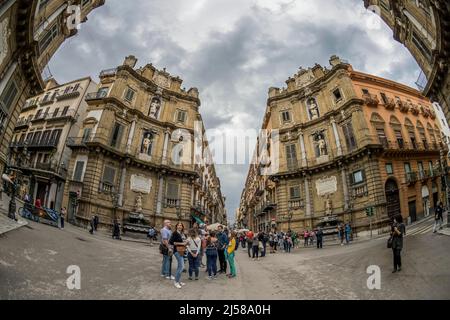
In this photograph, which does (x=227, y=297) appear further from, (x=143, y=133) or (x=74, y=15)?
(x=143, y=133)

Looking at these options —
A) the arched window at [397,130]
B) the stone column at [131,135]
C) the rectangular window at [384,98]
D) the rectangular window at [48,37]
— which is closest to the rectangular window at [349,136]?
the arched window at [397,130]

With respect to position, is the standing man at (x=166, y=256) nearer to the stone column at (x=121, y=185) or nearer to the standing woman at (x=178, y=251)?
the standing woman at (x=178, y=251)

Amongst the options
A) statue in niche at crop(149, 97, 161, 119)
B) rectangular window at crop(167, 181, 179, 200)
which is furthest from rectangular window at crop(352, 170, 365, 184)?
statue in niche at crop(149, 97, 161, 119)

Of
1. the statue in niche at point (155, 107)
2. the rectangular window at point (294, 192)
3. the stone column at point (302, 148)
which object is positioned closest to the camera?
the rectangular window at point (294, 192)

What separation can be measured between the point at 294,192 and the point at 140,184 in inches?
720

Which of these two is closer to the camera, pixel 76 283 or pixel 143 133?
pixel 76 283

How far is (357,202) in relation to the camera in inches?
906

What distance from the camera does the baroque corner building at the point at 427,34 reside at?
11.9 meters

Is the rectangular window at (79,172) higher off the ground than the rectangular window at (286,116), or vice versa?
the rectangular window at (286,116)

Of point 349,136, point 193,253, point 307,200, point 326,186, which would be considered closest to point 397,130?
point 349,136

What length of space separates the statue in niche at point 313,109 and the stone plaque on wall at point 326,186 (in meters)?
8.36

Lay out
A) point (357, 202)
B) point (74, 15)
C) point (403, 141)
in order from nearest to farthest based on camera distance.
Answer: point (74, 15) → point (357, 202) → point (403, 141)
